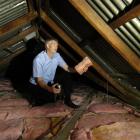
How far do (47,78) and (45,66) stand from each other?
0.27 m

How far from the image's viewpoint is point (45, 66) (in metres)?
5.20

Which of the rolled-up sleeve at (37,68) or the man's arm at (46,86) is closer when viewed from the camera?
the man's arm at (46,86)

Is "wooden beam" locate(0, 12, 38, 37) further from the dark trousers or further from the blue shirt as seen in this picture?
the dark trousers

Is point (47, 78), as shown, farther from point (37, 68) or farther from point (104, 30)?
point (104, 30)

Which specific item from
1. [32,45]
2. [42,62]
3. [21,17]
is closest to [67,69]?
[42,62]

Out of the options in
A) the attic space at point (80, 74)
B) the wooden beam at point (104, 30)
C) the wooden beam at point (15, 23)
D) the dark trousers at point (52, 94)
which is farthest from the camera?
the wooden beam at point (15, 23)

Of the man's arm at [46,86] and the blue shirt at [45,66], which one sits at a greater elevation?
the blue shirt at [45,66]

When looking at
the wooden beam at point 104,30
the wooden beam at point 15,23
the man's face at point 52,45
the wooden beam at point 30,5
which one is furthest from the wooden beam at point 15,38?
the wooden beam at point 104,30

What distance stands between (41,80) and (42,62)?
33cm

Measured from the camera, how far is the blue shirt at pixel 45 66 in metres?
5.02

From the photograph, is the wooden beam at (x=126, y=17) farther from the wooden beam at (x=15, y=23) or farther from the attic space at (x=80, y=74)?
the wooden beam at (x=15, y=23)

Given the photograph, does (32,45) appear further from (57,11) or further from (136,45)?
(136,45)

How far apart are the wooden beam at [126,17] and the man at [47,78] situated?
1227 millimetres

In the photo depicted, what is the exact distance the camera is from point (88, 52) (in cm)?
567
